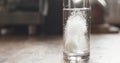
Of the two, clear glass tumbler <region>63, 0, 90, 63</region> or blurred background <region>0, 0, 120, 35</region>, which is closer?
clear glass tumbler <region>63, 0, 90, 63</region>

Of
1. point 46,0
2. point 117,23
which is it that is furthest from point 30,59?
point 117,23

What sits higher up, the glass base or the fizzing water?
the fizzing water

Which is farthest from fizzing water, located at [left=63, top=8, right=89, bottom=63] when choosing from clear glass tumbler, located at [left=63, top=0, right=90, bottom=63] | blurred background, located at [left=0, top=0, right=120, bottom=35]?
blurred background, located at [left=0, top=0, right=120, bottom=35]

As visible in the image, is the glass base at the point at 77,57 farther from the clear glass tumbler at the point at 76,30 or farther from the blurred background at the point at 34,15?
the blurred background at the point at 34,15

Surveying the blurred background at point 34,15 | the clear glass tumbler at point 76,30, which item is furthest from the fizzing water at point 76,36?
the blurred background at point 34,15

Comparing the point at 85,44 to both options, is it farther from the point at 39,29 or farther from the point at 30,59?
the point at 39,29

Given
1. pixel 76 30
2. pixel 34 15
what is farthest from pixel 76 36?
pixel 34 15

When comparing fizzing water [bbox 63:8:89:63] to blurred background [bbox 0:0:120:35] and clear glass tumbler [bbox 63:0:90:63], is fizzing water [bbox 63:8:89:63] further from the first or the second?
blurred background [bbox 0:0:120:35]

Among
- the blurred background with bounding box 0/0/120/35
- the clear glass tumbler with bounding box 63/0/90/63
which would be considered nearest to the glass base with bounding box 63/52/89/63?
the clear glass tumbler with bounding box 63/0/90/63
